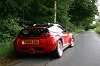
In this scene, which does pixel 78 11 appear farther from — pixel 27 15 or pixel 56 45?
pixel 56 45

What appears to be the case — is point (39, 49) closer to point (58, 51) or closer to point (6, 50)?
point (58, 51)

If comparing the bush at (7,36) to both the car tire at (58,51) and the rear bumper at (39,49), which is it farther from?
the car tire at (58,51)

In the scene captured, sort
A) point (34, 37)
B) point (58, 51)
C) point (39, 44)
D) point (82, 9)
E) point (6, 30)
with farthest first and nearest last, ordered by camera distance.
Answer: point (82, 9)
point (6, 30)
point (58, 51)
point (34, 37)
point (39, 44)

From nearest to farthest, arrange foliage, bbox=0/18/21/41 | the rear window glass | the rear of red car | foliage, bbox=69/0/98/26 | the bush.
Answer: the rear of red car → the rear window glass → the bush → foliage, bbox=0/18/21/41 → foliage, bbox=69/0/98/26

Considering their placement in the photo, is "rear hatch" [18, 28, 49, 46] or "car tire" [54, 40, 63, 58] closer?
"rear hatch" [18, 28, 49, 46]

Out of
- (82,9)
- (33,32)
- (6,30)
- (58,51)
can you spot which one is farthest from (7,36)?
(82,9)

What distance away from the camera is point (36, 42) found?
916cm

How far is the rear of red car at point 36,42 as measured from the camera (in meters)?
9.12

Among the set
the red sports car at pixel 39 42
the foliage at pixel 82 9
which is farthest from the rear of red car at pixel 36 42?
the foliage at pixel 82 9

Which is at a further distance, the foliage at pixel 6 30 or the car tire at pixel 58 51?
the foliage at pixel 6 30

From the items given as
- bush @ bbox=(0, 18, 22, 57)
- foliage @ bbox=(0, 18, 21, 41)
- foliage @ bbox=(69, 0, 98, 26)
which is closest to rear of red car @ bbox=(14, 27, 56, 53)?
bush @ bbox=(0, 18, 22, 57)

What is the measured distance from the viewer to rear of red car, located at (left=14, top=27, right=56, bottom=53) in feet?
29.9

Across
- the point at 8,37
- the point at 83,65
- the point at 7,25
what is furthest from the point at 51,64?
the point at 7,25

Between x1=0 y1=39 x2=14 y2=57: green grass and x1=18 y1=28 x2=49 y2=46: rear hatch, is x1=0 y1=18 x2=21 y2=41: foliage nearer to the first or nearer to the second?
x1=0 y1=39 x2=14 y2=57: green grass
